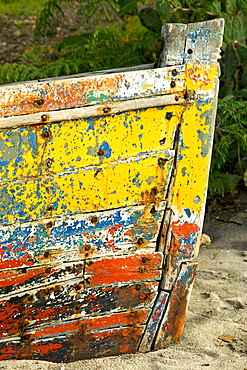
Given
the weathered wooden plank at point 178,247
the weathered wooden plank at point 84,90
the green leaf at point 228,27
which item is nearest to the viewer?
the weathered wooden plank at point 84,90

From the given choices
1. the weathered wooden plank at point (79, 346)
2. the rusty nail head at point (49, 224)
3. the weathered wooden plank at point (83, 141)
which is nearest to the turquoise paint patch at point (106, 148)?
the weathered wooden plank at point (83, 141)

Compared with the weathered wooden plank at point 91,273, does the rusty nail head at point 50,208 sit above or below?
above

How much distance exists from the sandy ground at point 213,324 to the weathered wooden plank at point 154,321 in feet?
0.20

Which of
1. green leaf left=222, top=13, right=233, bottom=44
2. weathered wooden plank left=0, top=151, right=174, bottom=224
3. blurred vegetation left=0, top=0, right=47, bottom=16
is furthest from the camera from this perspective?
blurred vegetation left=0, top=0, right=47, bottom=16

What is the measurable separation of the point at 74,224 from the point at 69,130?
0.45 meters

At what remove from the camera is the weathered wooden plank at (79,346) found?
7.82ft

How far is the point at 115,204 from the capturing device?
2.30m

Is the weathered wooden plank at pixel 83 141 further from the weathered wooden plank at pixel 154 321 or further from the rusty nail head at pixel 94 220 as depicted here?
the weathered wooden plank at pixel 154 321

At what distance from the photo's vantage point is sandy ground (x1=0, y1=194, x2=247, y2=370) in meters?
2.39

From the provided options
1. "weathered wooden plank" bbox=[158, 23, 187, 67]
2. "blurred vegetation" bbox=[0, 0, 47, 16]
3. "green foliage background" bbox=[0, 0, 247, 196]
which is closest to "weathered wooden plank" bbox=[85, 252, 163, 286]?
"weathered wooden plank" bbox=[158, 23, 187, 67]

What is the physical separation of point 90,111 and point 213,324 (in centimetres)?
151

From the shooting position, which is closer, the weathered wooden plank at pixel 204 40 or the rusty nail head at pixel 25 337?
the weathered wooden plank at pixel 204 40

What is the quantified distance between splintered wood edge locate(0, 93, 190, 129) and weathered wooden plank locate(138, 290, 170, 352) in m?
0.97

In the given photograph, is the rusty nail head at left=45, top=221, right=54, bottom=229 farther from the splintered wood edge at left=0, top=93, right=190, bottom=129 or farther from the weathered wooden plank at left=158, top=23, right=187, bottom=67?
the weathered wooden plank at left=158, top=23, right=187, bottom=67
